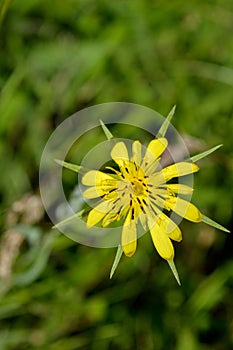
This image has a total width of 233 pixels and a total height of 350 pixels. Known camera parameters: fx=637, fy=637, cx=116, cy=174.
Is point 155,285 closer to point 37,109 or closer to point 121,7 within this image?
point 37,109

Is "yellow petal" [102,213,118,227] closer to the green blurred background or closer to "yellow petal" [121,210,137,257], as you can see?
"yellow petal" [121,210,137,257]

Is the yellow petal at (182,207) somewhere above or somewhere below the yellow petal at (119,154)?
below

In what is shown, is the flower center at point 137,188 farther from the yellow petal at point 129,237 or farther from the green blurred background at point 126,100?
the green blurred background at point 126,100

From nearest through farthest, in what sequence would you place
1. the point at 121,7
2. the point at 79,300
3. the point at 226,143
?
the point at 79,300 < the point at 226,143 < the point at 121,7

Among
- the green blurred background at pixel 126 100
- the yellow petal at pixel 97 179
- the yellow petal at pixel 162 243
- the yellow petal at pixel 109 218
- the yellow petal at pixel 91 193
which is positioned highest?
the yellow petal at pixel 97 179

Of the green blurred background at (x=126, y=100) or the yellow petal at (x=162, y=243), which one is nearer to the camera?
the yellow petal at (x=162, y=243)

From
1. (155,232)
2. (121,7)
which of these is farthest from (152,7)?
(155,232)

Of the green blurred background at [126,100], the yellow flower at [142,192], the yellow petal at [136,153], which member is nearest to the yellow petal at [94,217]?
the yellow flower at [142,192]
